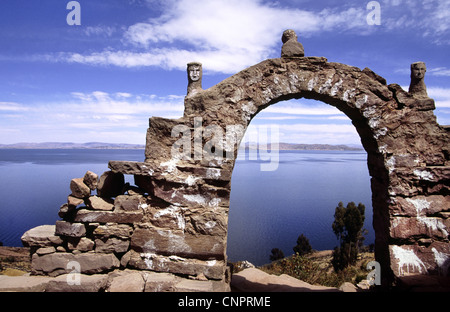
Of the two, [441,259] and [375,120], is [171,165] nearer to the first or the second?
[375,120]

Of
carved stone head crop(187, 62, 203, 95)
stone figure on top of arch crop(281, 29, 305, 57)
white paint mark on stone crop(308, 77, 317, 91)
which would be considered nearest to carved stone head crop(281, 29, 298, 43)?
stone figure on top of arch crop(281, 29, 305, 57)

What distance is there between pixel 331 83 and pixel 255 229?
72.2ft

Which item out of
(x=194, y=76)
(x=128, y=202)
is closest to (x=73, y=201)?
(x=128, y=202)

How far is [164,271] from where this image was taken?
4125 mm

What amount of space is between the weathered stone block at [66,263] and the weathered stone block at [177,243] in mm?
474

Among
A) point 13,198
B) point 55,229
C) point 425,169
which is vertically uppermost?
point 425,169

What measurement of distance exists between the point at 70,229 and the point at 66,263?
475mm

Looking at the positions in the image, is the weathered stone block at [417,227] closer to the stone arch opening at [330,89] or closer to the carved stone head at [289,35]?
the stone arch opening at [330,89]

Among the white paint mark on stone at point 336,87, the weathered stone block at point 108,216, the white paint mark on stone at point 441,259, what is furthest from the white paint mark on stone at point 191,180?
the white paint mark on stone at point 441,259

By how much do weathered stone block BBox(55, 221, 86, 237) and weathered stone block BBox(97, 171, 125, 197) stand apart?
1.72 ft
